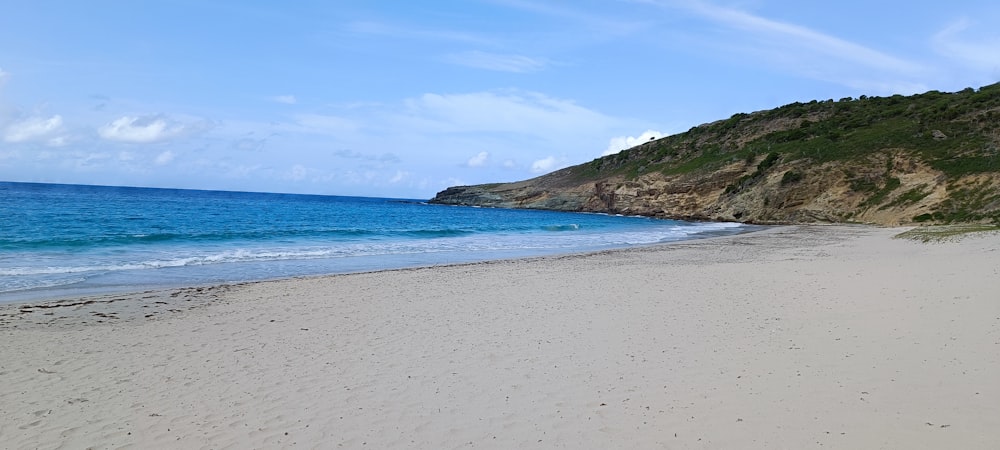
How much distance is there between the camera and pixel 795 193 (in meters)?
51.3

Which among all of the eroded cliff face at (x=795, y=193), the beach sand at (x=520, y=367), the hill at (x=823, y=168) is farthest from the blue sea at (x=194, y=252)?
the hill at (x=823, y=168)

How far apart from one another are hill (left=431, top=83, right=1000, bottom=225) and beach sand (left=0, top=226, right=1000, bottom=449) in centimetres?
3149

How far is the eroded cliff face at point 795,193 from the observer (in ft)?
136

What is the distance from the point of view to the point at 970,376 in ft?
19.7

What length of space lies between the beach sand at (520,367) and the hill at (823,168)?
103 feet

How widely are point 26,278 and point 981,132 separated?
58.7 metres

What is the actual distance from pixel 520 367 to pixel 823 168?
5273 cm

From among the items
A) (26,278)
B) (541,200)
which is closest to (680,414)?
(26,278)

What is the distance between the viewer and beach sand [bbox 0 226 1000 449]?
5.17m

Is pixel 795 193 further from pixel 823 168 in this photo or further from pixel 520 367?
pixel 520 367

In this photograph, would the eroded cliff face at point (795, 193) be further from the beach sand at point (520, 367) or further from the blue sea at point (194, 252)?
the beach sand at point (520, 367)

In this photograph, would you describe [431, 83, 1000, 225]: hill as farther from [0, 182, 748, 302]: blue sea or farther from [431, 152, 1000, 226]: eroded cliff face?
[0, 182, 748, 302]: blue sea

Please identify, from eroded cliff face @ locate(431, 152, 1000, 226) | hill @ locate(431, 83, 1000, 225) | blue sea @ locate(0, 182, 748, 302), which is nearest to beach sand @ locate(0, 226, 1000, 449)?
blue sea @ locate(0, 182, 748, 302)

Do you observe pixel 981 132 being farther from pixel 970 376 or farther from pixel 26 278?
pixel 26 278
